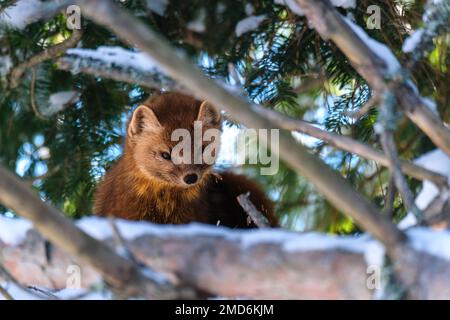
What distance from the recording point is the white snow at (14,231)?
2613 mm

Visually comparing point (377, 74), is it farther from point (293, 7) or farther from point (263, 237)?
point (293, 7)

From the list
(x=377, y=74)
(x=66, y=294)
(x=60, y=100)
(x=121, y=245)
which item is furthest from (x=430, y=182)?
(x=60, y=100)

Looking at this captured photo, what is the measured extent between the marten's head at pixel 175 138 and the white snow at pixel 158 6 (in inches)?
19.7

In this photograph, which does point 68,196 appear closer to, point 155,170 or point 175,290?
point 155,170

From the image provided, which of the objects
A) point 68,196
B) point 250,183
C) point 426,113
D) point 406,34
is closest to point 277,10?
point 406,34

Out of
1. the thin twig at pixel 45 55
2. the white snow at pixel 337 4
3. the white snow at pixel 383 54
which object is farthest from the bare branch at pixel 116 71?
→ the white snow at pixel 337 4

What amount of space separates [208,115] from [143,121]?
37 cm

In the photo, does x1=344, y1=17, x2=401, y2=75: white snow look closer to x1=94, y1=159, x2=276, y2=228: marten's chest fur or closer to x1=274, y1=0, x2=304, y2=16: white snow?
x1=274, y1=0, x2=304, y2=16: white snow

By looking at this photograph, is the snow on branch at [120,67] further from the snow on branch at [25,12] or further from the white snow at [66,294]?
the snow on branch at [25,12]

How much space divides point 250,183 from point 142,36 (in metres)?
3.05

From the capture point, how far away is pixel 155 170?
473 centimetres

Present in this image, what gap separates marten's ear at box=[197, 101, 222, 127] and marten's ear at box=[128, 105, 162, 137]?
0.81ft

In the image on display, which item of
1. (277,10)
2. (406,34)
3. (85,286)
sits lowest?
(85,286)

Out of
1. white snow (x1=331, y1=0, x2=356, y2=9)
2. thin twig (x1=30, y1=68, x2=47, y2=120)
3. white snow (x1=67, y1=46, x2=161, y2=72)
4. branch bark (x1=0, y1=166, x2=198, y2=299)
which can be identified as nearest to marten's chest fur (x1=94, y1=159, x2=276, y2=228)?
thin twig (x1=30, y1=68, x2=47, y2=120)
